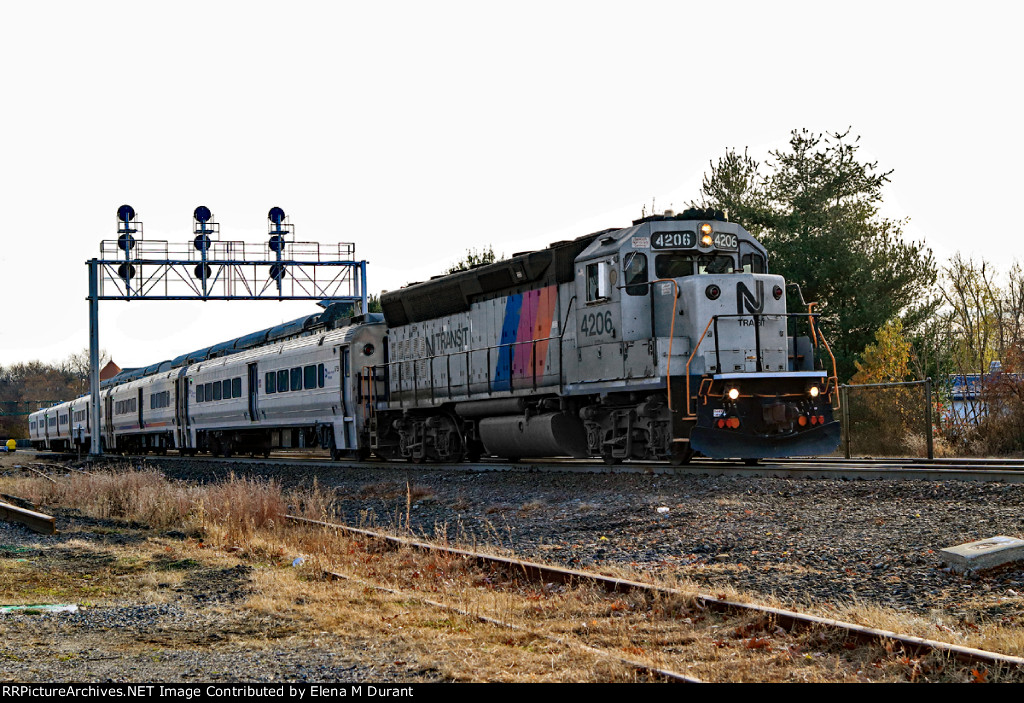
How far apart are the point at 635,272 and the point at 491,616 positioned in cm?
904

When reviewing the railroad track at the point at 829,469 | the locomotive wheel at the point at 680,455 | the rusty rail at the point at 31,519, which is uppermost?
the locomotive wheel at the point at 680,455

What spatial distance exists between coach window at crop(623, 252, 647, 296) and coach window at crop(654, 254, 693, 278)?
19 cm

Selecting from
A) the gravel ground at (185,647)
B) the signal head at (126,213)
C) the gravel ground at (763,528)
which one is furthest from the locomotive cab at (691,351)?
the signal head at (126,213)

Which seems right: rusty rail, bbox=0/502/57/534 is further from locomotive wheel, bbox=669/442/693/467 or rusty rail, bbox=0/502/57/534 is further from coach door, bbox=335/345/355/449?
coach door, bbox=335/345/355/449

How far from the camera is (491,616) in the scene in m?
6.48

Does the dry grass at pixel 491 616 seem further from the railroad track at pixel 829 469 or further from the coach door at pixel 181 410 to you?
the coach door at pixel 181 410

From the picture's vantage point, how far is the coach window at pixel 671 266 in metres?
14.9

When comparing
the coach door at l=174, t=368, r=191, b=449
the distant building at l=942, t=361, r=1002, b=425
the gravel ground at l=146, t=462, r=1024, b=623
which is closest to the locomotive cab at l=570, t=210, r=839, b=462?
the gravel ground at l=146, t=462, r=1024, b=623

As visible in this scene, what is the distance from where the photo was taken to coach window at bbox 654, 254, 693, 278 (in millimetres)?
14891

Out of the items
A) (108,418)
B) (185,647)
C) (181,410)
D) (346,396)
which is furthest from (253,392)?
(185,647)

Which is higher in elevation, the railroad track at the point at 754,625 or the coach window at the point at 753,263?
the coach window at the point at 753,263

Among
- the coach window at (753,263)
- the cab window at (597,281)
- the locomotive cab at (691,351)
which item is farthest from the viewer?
the coach window at (753,263)

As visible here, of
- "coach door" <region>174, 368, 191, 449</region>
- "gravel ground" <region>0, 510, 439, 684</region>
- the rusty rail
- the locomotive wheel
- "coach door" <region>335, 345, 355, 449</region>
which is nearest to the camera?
"gravel ground" <region>0, 510, 439, 684</region>

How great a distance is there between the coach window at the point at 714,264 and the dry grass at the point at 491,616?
6.21 meters
